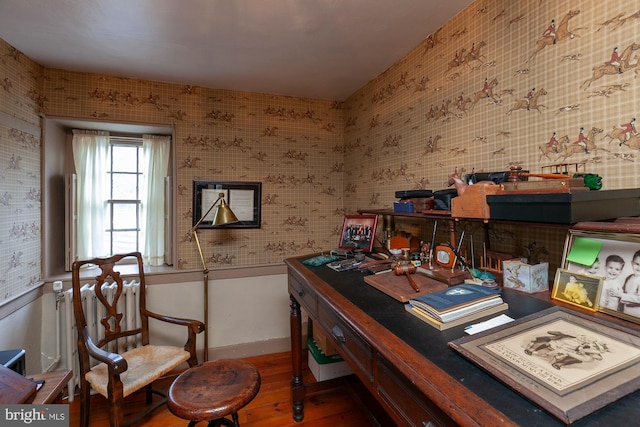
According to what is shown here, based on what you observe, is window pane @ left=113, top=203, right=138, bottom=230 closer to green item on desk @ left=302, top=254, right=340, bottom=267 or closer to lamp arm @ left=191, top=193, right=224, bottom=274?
lamp arm @ left=191, top=193, right=224, bottom=274

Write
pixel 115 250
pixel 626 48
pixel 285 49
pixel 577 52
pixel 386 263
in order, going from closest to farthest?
pixel 626 48
pixel 577 52
pixel 386 263
pixel 285 49
pixel 115 250

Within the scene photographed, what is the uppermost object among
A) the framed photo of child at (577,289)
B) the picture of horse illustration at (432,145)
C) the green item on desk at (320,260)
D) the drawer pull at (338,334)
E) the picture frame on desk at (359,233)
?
the picture of horse illustration at (432,145)

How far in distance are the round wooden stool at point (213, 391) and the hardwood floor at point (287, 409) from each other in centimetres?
58

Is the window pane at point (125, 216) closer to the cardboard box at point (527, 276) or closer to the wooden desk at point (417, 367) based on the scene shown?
the wooden desk at point (417, 367)

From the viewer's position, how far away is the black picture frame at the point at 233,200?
2461 millimetres

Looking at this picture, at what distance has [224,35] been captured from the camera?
1694 millimetres

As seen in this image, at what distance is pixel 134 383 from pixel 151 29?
6.22 feet

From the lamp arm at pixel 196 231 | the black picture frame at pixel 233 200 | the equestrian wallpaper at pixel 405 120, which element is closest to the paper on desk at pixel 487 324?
the equestrian wallpaper at pixel 405 120

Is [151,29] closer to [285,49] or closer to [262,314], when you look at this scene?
[285,49]

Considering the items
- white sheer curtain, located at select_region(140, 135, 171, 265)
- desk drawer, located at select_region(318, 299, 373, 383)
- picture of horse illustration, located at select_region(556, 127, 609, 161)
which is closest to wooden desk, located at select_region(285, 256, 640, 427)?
desk drawer, located at select_region(318, 299, 373, 383)

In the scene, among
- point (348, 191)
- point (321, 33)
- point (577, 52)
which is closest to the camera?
point (577, 52)

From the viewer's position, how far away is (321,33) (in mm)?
1684

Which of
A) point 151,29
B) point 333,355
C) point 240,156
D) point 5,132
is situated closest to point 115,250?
point 5,132

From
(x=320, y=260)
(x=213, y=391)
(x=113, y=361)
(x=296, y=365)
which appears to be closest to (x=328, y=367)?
(x=296, y=365)
